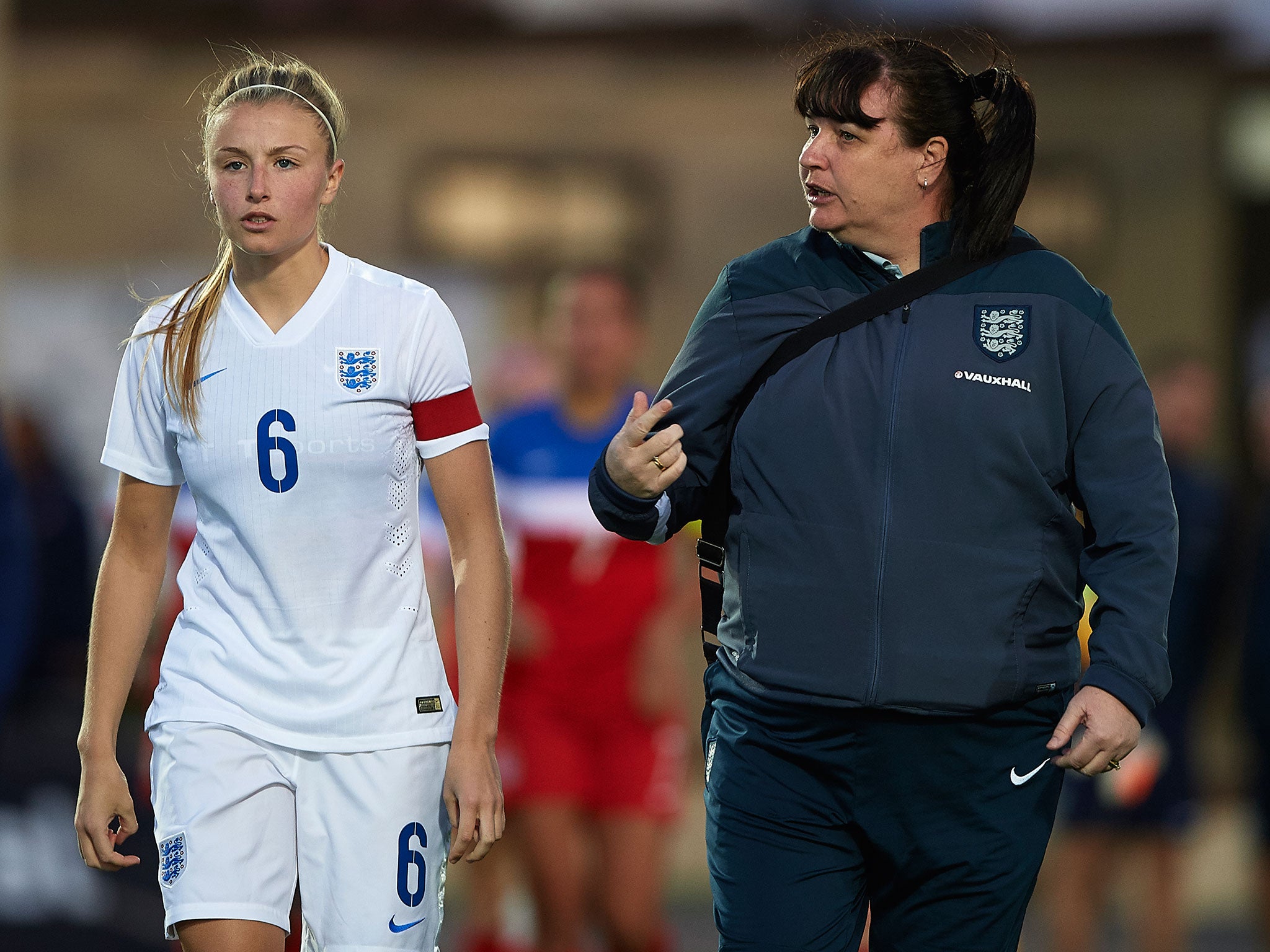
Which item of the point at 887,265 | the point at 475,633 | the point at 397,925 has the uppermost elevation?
the point at 887,265

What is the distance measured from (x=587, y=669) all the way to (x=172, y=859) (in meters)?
3.22

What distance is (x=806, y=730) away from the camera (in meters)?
3.57

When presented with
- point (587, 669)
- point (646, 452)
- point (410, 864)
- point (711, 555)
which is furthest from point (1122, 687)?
point (587, 669)

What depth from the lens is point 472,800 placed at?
11.4 ft

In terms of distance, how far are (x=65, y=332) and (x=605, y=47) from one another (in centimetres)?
430

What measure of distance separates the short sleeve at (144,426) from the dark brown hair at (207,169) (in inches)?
1.0

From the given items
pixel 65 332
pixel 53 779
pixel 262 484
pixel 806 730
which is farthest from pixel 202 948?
pixel 65 332

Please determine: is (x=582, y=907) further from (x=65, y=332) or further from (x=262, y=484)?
(x=65, y=332)

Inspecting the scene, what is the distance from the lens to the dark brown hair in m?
3.57

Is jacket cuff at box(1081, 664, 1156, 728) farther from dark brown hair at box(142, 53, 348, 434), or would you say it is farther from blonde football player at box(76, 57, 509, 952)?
dark brown hair at box(142, 53, 348, 434)

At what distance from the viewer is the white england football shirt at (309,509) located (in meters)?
3.49

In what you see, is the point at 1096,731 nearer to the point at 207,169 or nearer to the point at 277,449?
the point at 277,449

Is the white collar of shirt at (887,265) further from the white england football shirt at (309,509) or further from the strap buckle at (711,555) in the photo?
the white england football shirt at (309,509)

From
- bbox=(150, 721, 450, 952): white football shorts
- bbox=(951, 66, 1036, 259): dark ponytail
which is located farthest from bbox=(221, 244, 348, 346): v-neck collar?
bbox=(951, 66, 1036, 259): dark ponytail
